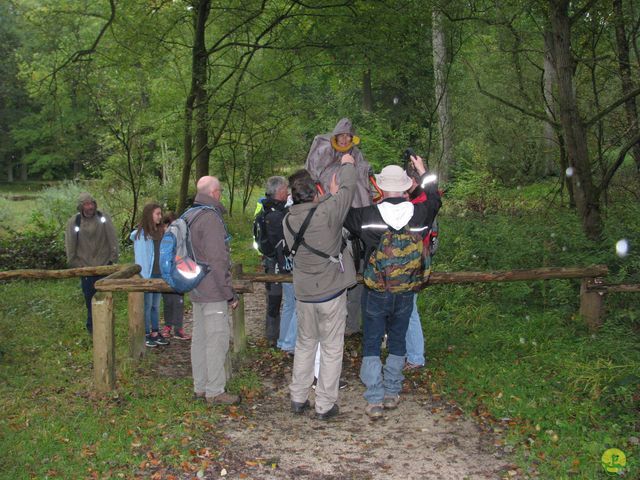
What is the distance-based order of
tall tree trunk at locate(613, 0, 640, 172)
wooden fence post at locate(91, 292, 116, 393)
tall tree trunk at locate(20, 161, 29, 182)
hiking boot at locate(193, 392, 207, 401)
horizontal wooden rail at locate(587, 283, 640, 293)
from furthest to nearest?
tall tree trunk at locate(20, 161, 29, 182), tall tree trunk at locate(613, 0, 640, 172), horizontal wooden rail at locate(587, 283, 640, 293), wooden fence post at locate(91, 292, 116, 393), hiking boot at locate(193, 392, 207, 401)

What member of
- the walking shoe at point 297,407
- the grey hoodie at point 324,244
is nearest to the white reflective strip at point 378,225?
the grey hoodie at point 324,244

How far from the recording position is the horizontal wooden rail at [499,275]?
21.7 ft

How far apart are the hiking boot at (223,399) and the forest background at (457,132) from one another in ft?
7.01

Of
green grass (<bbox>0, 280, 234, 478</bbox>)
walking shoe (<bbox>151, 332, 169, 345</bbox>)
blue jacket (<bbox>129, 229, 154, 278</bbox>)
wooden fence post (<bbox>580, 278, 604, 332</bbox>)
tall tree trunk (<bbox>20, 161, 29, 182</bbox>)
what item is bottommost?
green grass (<bbox>0, 280, 234, 478</bbox>)

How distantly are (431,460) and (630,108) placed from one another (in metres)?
8.71

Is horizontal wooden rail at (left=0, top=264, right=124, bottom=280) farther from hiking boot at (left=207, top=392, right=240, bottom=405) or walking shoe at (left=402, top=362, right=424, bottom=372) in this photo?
walking shoe at (left=402, top=362, right=424, bottom=372)

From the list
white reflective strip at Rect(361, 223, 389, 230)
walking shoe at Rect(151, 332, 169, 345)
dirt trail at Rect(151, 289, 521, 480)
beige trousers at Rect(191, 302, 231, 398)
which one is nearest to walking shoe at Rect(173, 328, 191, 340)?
walking shoe at Rect(151, 332, 169, 345)

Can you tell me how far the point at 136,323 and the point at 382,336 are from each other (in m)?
3.02

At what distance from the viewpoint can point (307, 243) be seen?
200 inches

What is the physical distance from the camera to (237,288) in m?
6.10

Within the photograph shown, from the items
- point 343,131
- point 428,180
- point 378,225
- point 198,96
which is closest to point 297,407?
point 378,225

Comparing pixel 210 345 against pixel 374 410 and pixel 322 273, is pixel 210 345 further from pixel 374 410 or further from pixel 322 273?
pixel 374 410

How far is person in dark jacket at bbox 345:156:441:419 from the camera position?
5.05m

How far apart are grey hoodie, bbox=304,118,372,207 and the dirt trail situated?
207 cm
